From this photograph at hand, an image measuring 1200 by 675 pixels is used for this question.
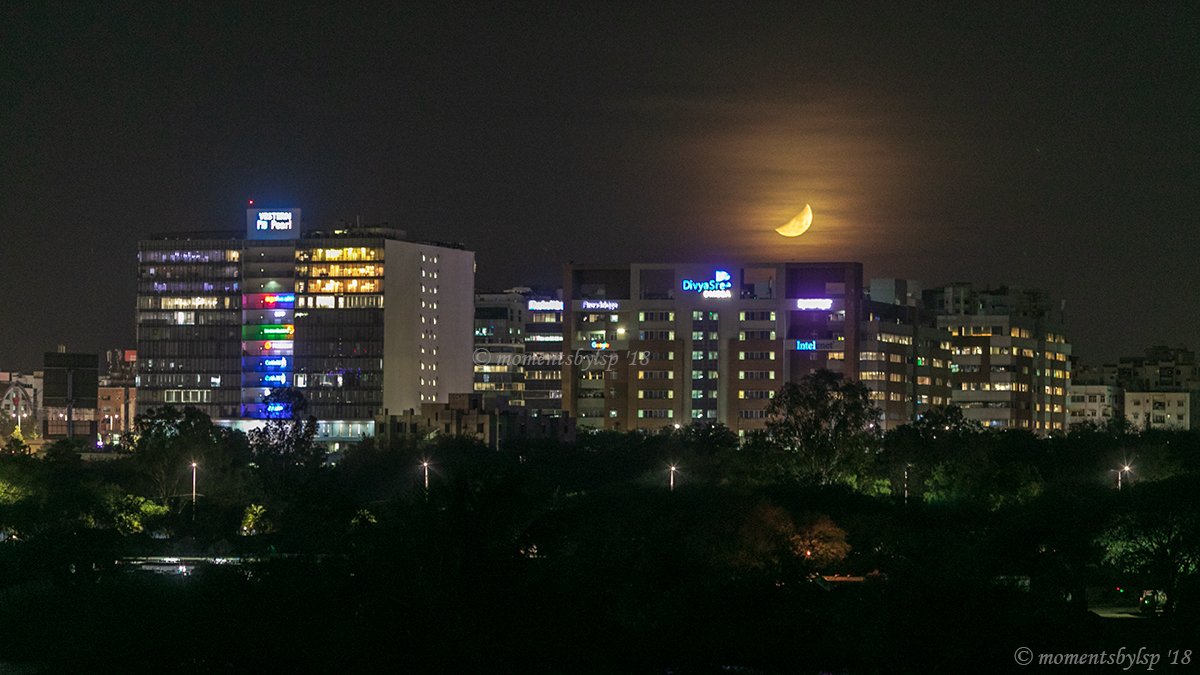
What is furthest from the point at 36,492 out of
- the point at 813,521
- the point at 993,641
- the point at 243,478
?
the point at 993,641

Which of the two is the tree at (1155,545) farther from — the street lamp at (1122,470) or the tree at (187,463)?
the tree at (187,463)

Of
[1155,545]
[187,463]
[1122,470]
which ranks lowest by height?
[1155,545]

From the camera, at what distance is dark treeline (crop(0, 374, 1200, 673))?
236 ft

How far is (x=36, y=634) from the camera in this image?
86.9m

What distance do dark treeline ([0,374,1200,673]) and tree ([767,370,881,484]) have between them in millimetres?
A: 279

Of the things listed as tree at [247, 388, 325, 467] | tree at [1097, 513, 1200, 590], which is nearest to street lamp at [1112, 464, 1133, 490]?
tree at [1097, 513, 1200, 590]

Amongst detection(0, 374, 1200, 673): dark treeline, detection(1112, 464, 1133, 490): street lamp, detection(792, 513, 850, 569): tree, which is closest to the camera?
detection(0, 374, 1200, 673): dark treeline

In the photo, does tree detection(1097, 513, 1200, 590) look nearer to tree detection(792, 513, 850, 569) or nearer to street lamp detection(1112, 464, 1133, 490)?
tree detection(792, 513, 850, 569)

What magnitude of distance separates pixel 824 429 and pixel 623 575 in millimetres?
53346

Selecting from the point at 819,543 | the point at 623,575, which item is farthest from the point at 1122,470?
the point at 623,575

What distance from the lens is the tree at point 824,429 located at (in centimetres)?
12862

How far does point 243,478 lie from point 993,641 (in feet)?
265

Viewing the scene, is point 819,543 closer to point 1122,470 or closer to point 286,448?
point 1122,470

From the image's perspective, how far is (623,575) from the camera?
81.4m
